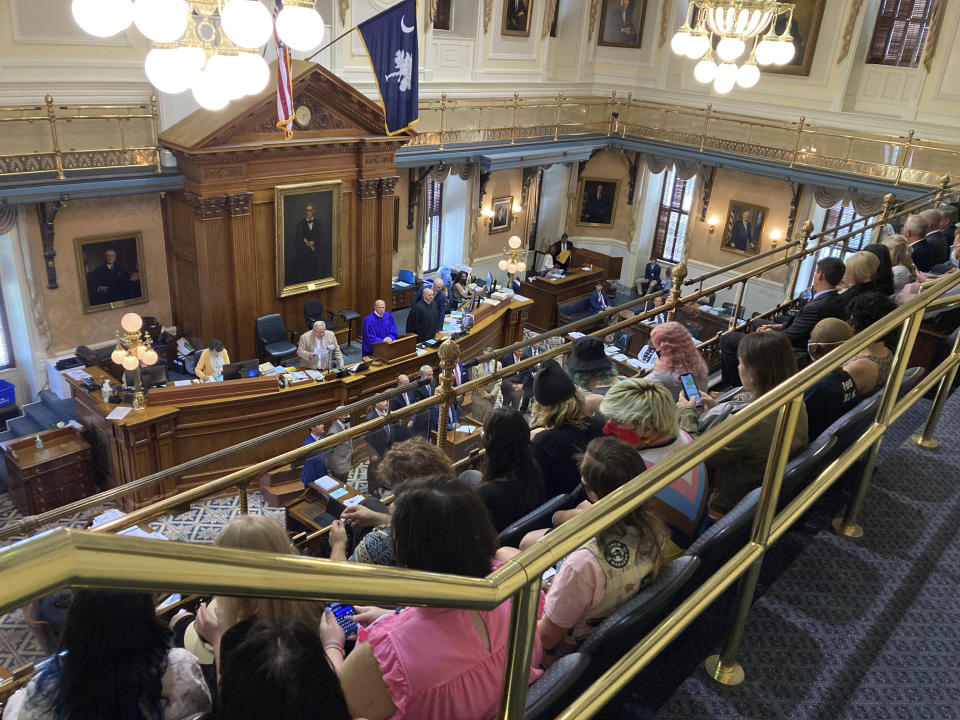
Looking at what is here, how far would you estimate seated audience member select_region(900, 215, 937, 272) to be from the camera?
6082mm

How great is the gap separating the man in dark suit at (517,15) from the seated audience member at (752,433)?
47.5ft

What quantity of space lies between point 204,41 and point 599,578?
5796 mm

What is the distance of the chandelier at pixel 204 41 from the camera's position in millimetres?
4906

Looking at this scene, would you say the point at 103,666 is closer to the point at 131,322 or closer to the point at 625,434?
the point at 625,434

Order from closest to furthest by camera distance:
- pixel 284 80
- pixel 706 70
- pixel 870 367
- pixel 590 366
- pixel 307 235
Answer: pixel 870 367 < pixel 590 366 < pixel 284 80 < pixel 706 70 < pixel 307 235

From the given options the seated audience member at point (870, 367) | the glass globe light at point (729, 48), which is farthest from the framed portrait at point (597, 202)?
the seated audience member at point (870, 367)

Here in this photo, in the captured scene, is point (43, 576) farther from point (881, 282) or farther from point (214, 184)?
point (214, 184)

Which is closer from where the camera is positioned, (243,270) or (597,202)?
(243,270)

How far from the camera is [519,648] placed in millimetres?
1288

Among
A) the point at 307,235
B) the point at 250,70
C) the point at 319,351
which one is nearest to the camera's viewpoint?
the point at 250,70

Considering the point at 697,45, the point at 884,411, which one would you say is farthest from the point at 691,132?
the point at 884,411

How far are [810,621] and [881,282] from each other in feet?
10.1

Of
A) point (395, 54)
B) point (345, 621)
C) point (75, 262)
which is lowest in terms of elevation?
point (75, 262)

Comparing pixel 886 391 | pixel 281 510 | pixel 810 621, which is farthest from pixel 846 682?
pixel 281 510
